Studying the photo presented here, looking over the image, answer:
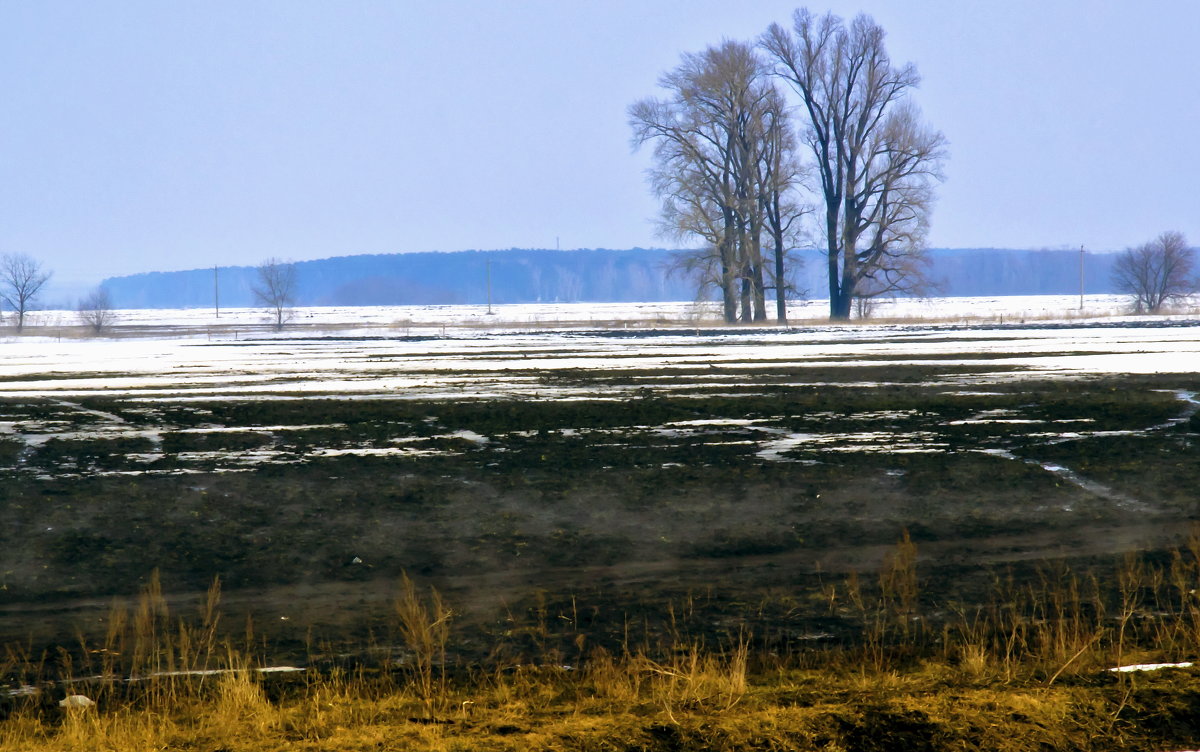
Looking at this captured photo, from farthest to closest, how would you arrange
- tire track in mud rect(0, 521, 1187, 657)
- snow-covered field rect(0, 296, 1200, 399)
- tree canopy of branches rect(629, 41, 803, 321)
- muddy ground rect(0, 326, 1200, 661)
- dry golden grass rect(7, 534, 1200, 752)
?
1. tree canopy of branches rect(629, 41, 803, 321)
2. snow-covered field rect(0, 296, 1200, 399)
3. muddy ground rect(0, 326, 1200, 661)
4. tire track in mud rect(0, 521, 1187, 657)
5. dry golden grass rect(7, 534, 1200, 752)

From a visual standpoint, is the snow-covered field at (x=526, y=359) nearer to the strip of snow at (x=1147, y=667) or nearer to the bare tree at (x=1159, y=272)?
the strip of snow at (x=1147, y=667)

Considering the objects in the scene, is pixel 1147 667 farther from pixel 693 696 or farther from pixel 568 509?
pixel 568 509

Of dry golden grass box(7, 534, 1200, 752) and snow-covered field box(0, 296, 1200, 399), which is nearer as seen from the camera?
dry golden grass box(7, 534, 1200, 752)

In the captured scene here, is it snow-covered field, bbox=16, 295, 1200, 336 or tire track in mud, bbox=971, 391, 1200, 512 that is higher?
snow-covered field, bbox=16, 295, 1200, 336

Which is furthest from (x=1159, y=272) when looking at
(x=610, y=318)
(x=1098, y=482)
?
(x=1098, y=482)

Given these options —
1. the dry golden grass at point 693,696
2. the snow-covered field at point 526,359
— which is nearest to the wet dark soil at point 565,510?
the dry golden grass at point 693,696

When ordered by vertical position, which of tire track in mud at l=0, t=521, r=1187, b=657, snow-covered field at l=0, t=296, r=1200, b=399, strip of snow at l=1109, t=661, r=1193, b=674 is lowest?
tire track in mud at l=0, t=521, r=1187, b=657

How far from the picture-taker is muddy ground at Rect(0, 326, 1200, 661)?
798cm

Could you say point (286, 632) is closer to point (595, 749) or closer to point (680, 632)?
point (680, 632)

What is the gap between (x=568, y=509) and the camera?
11.0 meters

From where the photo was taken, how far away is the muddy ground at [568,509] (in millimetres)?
7980

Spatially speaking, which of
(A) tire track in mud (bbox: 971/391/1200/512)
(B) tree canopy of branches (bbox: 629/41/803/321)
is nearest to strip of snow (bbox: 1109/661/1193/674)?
(A) tire track in mud (bbox: 971/391/1200/512)

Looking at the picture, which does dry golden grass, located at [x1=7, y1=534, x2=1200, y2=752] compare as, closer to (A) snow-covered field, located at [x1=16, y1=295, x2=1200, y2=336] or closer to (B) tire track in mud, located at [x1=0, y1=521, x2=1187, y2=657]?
(B) tire track in mud, located at [x1=0, y1=521, x2=1187, y2=657]

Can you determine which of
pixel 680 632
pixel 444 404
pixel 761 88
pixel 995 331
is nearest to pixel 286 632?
pixel 680 632
